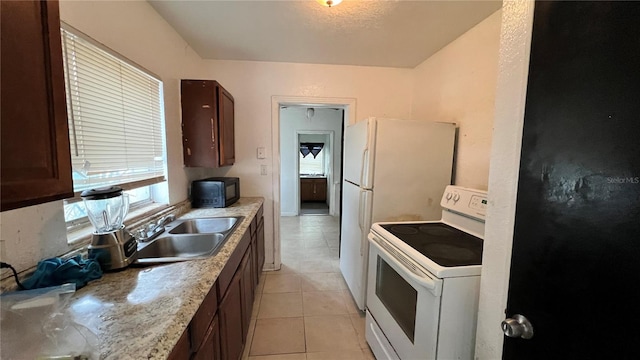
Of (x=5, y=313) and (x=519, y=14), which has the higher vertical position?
(x=519, y=14)

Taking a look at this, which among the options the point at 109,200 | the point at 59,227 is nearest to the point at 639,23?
the point at 109,200

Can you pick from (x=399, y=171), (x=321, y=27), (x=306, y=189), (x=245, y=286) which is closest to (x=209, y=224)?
(x=245, y=286)

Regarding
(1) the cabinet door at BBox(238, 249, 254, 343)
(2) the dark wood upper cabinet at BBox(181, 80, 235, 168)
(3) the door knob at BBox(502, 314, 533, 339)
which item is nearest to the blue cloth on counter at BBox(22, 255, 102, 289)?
(1) the cabinet door at BBox(238, 249, 254, 343)

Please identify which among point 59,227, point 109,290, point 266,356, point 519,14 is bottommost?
point 266,356

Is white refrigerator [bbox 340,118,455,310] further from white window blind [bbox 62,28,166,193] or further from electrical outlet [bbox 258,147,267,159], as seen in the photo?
white window blind [bbox 62,28,166,193]

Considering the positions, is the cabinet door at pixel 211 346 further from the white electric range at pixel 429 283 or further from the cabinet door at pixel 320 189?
the cabinet door at pixel 320 189

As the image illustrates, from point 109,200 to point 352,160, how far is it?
178 centimetres

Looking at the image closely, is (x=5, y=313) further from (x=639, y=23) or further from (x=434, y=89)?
(x=434, y=89)

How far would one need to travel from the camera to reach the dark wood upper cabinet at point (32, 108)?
538 mm

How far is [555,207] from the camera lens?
2.10ft

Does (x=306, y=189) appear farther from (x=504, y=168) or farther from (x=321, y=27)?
(x=504, y=168)

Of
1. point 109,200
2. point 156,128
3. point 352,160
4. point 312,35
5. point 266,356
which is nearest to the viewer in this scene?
point 109,200

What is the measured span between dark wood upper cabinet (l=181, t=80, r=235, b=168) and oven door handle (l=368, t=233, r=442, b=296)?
62.2 inches

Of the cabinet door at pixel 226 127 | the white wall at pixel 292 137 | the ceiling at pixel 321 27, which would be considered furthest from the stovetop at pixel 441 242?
the white wall at pixel 292 137
